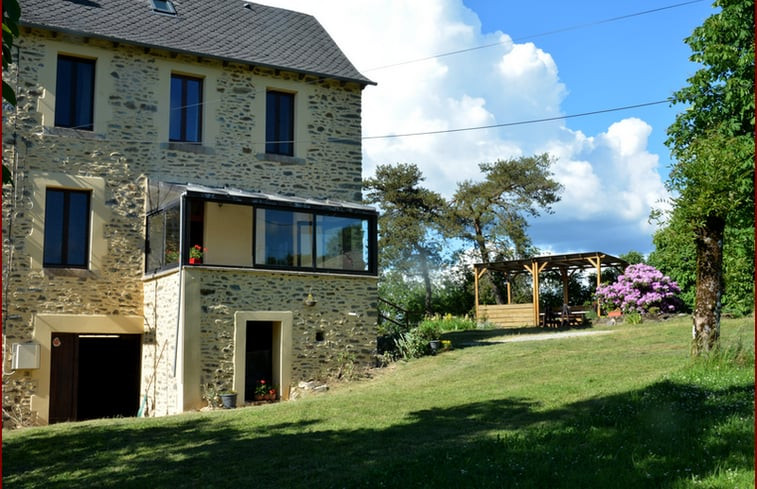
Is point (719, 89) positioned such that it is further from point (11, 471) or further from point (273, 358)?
point (11, 471)

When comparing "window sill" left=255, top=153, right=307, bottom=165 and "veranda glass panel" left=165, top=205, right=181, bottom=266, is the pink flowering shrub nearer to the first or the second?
"window sill" left=255, top=153, right=307, bottom=165

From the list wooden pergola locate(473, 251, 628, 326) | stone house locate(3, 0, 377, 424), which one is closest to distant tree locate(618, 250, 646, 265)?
wooden pergola locate(473, 251, 628, 326)

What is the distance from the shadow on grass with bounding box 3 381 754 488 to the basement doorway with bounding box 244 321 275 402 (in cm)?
483

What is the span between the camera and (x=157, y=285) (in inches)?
607

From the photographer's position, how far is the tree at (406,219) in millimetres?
36125

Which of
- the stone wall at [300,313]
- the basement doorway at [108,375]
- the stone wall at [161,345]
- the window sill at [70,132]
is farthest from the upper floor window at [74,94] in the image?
the basement doorway at [108,375]

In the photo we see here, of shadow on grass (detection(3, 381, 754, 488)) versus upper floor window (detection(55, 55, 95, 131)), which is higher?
upper floor window (detection(55, 55, 95, 131))

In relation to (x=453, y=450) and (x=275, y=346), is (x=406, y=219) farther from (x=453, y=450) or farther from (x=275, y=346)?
(x=453, y=450)

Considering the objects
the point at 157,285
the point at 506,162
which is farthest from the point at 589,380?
the point at 506,162

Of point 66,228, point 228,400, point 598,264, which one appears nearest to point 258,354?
point 228,400

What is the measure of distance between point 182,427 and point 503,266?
17981 mm

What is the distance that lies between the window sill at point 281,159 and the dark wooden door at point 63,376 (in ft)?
18.9

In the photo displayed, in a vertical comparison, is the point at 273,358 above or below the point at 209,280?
below

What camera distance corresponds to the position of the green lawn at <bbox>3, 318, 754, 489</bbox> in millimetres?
6203
